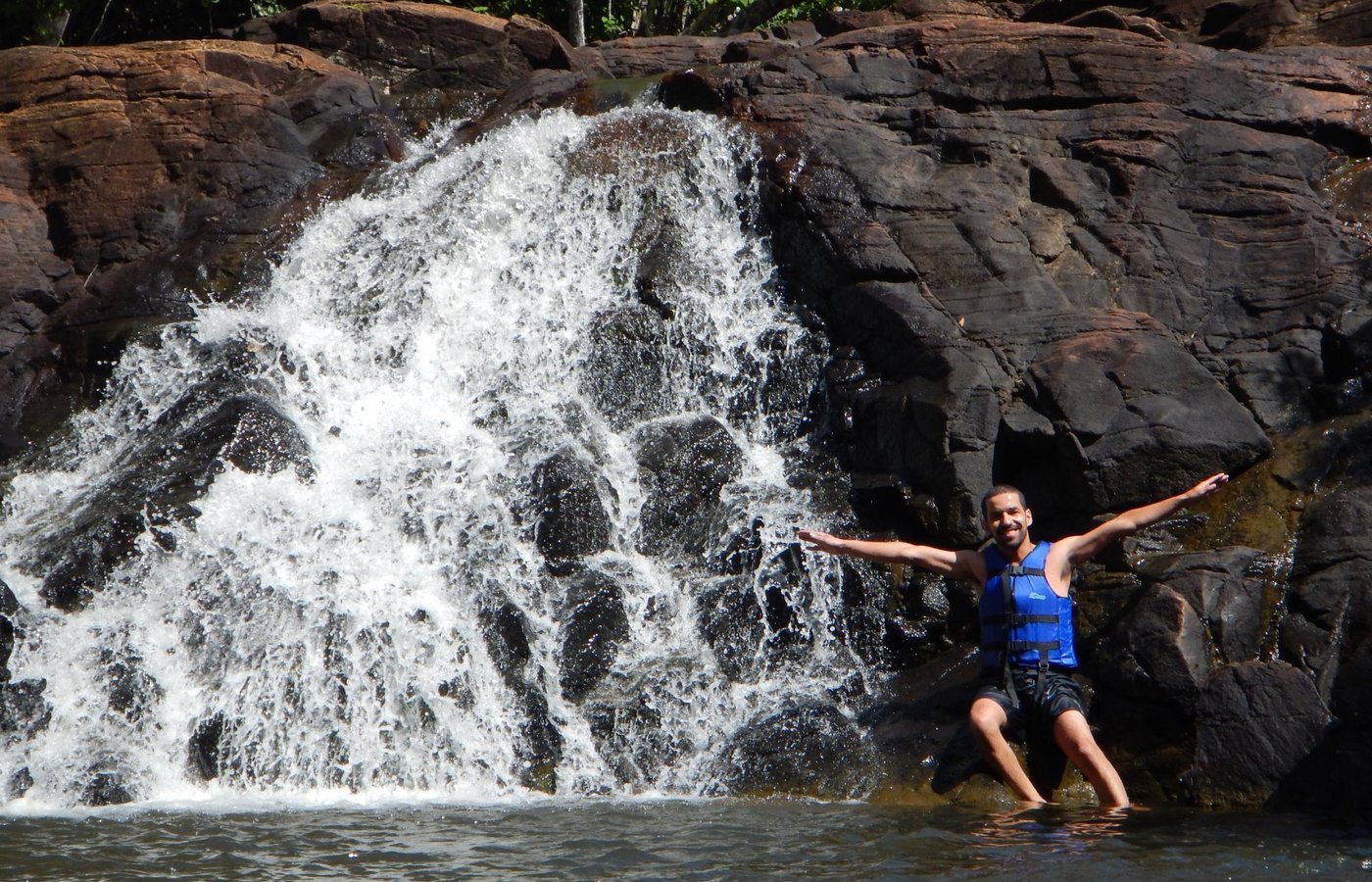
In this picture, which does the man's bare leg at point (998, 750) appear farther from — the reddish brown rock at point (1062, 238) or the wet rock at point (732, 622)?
the reddish brown rock at point (1062, 238)

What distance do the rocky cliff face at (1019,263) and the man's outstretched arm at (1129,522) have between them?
0.87m

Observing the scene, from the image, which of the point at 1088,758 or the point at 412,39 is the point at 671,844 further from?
the point at 412,39

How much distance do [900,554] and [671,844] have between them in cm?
208

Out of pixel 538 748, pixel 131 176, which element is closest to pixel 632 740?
pixel 538 748

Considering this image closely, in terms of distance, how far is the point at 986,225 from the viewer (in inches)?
433

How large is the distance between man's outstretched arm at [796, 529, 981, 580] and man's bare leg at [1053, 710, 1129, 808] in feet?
2.98

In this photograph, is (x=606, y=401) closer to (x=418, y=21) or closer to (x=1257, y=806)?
(x=1257, y=806)

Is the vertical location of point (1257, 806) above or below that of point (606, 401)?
below

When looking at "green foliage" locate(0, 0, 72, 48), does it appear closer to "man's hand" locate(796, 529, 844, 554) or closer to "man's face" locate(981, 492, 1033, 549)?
"man's hand" locate(796, 529, 844, 554)

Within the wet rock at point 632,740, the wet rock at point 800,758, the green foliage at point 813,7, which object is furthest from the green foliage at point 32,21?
the wet rock at point 800,758

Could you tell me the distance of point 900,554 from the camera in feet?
23.1

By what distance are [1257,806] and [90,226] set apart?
36.8 ft

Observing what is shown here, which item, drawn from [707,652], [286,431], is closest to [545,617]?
[707,652]

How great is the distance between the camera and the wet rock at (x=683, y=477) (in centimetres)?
949
